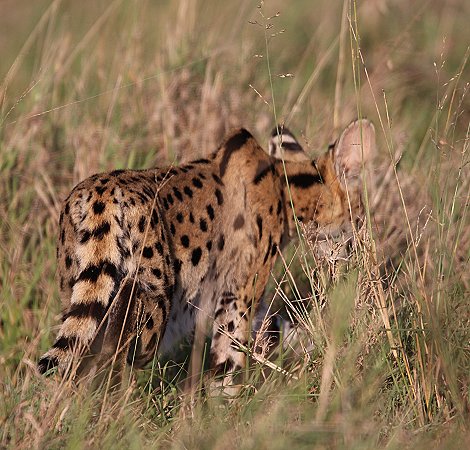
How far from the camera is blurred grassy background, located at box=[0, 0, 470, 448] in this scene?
3.56 metres

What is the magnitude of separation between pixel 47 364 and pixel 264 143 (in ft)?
9.63

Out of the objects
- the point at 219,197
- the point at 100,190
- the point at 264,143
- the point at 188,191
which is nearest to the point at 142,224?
the point at 100,190

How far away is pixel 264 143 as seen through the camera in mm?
6367

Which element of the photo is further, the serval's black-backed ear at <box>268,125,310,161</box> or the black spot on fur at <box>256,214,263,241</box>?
the serval's black-backed ear at <box>268,125,310,161</box>

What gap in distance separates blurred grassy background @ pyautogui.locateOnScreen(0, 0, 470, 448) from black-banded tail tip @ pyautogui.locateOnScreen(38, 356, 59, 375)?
0.07 meters

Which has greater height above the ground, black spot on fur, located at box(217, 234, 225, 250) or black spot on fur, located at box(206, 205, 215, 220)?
black spot on fur, located at box(206, 205, 215, 220)

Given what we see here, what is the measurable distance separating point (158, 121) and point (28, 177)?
876 mm

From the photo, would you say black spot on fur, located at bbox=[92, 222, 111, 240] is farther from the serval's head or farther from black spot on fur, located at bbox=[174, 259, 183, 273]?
the serval's head

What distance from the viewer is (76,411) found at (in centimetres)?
359

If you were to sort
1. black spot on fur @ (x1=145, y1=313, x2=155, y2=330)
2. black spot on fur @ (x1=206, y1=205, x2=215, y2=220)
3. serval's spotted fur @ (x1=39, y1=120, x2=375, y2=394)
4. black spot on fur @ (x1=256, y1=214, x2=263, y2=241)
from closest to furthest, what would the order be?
serval's spotted fur @ (x1=39, y1=120, x2=375, y2=394) → black spot on fur @ (x1=145, y1=313, x2=155, y2=330) → black spot on fur @ (x1=206, y1=205, x2=215, y2=220) → black spot on fur @ (x1=256, y1=214, x2=263, y2=241)

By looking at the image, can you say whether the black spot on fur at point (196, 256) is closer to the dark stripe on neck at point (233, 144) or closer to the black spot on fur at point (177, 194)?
the black spot on fur at point (177, 194)

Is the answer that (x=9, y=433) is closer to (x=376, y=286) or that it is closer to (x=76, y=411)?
(x=76, y=411)

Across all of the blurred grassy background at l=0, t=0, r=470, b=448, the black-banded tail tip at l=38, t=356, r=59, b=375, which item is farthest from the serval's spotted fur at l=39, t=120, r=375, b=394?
the blurred grassy background at l=0, t=0, r=470, b=448

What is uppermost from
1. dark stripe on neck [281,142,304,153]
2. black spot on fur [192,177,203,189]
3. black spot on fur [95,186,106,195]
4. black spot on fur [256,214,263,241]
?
black spot on fur [95,186,106,195]
